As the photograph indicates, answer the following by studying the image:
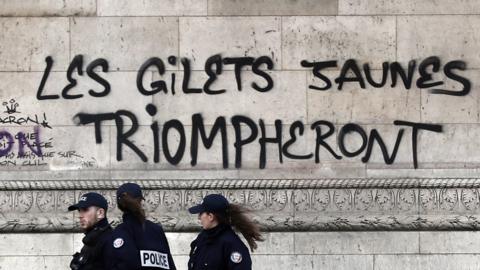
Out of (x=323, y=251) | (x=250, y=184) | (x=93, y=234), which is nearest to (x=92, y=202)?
(x=93, y=234)

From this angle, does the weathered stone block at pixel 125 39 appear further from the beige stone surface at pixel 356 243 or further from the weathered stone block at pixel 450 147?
the weathered stone block at pixel 450 147

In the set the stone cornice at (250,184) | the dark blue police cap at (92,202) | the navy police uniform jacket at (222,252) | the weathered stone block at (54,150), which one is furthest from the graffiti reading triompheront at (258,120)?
the navy police uniform jacket at (222,252)

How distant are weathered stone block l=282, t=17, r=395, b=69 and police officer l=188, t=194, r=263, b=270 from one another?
505cm

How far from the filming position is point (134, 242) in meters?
14.0

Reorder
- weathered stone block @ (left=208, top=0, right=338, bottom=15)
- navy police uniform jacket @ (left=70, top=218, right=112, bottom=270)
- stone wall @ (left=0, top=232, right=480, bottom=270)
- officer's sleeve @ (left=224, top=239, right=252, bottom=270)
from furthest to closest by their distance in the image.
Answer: weathered stone block @ (left=208, top=0, right=338, bottom=15) → stone wall @ (left=0, top=232, right=480, bottom=270) → navy police uniform jacket @ (left=70, top=218, right=112, bottom=270) → officer's sleeve @ (left=224, top=239, right=252, bottom=270)

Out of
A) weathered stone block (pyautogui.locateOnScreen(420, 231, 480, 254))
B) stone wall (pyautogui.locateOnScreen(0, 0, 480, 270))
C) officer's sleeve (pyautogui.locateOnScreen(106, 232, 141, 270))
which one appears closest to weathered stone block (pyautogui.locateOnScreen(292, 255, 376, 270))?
weathered stone block (pyautogui.locateOnScreen(420, 231, 480, 254))

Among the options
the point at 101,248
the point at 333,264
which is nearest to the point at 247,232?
the point at 101,248

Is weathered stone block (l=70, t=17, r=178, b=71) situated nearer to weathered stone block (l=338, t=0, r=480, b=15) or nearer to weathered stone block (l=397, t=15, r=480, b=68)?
weathered stone block (l=338, t=0, r=480, b=15)

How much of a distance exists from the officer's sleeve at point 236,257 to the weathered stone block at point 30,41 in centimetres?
576

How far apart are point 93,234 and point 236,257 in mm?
1261

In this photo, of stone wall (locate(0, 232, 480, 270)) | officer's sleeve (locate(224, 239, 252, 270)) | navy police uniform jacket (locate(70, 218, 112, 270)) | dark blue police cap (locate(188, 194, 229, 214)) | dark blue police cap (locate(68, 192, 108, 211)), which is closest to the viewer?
officer's sleeve (locate(224, 239, 252, 270))

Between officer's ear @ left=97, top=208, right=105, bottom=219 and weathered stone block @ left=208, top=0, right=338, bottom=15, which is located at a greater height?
weathered stone block @ left=208, top=0, right=338, bottom=15

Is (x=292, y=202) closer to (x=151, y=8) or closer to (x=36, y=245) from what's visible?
(x=151, y=8)

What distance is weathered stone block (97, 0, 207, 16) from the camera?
19000mm
